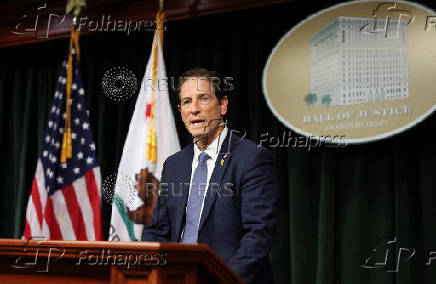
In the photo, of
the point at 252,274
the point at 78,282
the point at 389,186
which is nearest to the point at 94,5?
the point at 389,186

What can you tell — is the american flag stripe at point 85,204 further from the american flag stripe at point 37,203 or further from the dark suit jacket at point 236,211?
the dark suit jacket at point 236,211

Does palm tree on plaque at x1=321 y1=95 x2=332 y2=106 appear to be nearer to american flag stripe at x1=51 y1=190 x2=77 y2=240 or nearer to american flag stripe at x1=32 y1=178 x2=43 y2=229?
american flag stripe at x1=51 y1=190 x2=77 y2=240

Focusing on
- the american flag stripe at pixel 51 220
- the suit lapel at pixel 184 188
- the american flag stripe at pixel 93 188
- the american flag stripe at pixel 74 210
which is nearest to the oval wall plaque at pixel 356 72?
the suit lapel at pixel 184 188

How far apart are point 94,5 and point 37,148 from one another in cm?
119

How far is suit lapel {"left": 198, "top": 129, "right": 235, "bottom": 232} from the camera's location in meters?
2.22

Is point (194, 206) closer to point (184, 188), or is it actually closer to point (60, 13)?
point (184, 188)

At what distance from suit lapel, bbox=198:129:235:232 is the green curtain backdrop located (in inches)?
42.2

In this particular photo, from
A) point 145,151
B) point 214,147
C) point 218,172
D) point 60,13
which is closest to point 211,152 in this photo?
point 214,147

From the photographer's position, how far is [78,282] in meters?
1.38

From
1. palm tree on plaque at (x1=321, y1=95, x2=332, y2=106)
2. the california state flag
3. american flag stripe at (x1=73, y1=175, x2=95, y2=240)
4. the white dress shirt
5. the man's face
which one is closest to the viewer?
the white dress shirt

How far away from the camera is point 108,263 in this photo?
134cm

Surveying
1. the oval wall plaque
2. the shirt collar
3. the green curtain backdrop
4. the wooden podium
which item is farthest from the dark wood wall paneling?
the wooden podium

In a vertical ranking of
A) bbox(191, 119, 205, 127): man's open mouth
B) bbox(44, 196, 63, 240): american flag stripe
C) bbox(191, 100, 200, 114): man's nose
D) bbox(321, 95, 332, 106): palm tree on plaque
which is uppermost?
bbox(321, 95, 332, 106): palm tree on plaque

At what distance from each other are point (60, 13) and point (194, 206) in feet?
7.93
